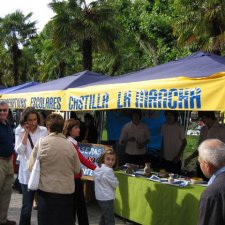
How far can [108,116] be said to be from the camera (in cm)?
1062

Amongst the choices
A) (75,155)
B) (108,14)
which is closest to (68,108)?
(75,155)

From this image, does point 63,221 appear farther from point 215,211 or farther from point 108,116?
point 108,116

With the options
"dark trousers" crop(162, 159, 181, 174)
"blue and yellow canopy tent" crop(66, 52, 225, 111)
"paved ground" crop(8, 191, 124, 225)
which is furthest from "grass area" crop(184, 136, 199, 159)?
"blue and yellow canopy tent" crop(66, 52, 225, 111)

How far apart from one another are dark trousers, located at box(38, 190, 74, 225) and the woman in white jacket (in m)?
0.69

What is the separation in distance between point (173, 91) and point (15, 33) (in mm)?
28483

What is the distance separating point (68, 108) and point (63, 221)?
9.87ft

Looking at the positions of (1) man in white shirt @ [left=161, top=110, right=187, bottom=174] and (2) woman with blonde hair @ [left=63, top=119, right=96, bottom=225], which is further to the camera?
(1) man in white shirt @ [left=161, top=110, right=187, bottom=174]

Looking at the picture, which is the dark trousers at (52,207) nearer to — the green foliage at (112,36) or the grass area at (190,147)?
the grass area at (190,147)

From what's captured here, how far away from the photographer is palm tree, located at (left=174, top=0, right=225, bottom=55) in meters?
16.8

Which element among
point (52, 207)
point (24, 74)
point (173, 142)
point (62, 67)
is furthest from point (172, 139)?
point (24, 74)

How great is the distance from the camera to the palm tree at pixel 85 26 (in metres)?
20.1

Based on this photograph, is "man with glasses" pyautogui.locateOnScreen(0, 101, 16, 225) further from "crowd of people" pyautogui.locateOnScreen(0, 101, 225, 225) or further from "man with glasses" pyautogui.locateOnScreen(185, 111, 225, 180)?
"man with glasses" pyautogui.locateOnScreen(185, 111, 225, 180)

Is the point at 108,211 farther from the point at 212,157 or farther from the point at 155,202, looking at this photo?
the point at 212,157

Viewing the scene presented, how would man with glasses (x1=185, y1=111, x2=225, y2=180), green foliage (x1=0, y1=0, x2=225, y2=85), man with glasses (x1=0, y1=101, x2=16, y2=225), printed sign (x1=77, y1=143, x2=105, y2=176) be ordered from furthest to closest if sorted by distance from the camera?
green foliage (x1=0, y1=0, x2=225, y2=85), printed sign (x1=77, y1=143, x2=105, y2=176), man with glasses (x1=185, y1=111, x2=225, y2=180), man with glasses (x1=0, y1=101, x2=16, y2=225)
